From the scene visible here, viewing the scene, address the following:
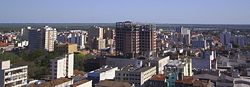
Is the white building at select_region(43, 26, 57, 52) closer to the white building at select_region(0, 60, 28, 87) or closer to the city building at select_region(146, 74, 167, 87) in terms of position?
the white building at select_region(0, 60, 28, 87)

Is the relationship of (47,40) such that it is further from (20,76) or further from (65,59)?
(20,76)

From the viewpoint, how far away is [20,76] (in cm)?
1755

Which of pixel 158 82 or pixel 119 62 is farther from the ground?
pixel 158 82

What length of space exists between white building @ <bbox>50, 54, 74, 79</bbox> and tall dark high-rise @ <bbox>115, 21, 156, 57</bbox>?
9876 mm

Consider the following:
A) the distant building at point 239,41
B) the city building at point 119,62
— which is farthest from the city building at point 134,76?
the distant building at point 239,41

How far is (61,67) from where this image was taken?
22938 mm

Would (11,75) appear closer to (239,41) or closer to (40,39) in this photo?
(40,39)

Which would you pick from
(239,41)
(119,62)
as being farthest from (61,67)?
(239,41)

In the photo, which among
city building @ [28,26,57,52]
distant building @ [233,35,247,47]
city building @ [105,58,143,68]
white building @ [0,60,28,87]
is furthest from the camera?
distant building @ [233,35,247,47]

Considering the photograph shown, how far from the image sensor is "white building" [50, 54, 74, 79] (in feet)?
73.7

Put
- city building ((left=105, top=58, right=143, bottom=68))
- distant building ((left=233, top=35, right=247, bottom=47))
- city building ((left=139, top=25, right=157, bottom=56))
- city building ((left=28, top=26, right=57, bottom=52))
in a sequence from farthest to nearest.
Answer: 1. distant building ((left=233, top=35, right=247, bottom=47))
2. city building ((left=28, top=26, right=57, bottom=52))
3. city building ((left=139, top=25, right=157, bottom=56))
4. city building ((left=105, top=58, right=143, bottom=68))

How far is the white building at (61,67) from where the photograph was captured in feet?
73.7

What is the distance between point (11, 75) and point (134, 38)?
703 inches

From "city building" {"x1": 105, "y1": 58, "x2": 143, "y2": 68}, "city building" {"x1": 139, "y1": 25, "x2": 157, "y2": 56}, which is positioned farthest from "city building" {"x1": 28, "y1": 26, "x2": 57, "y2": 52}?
"city building" {"x1": 105, "y1": 58, "x2": 143, "y2": 68}
